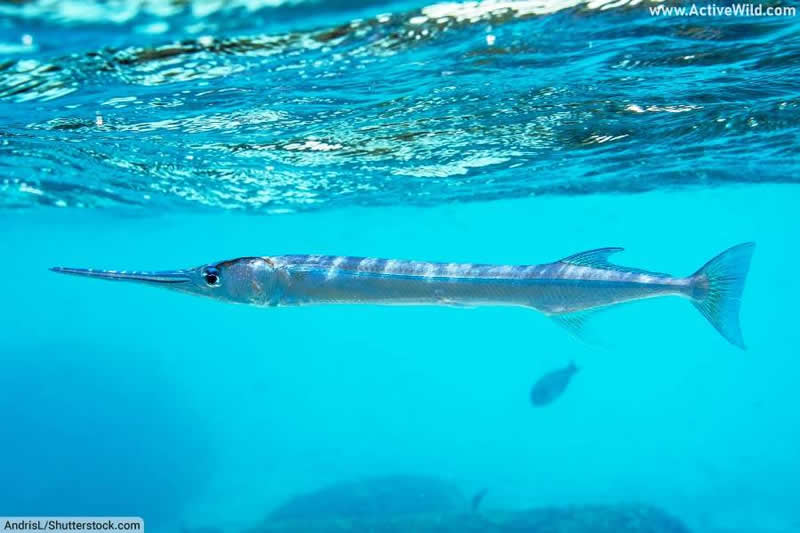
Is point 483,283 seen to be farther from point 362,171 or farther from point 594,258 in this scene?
point 362,171

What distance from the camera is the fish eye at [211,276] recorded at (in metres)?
4.30

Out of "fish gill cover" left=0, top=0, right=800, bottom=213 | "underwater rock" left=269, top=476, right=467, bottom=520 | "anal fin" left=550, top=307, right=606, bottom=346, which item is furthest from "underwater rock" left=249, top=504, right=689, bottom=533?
"anal fin" left=550, top=307, right=606, bottom=346

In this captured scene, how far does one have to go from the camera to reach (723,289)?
14.7ft

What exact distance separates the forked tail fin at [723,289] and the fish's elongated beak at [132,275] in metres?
4.11

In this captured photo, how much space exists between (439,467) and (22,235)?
31300 millimetres

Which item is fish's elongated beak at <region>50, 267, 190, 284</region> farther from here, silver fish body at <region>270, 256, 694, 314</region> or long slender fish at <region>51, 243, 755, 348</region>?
silver fish body at <region>270, 256, 694, 314</region>

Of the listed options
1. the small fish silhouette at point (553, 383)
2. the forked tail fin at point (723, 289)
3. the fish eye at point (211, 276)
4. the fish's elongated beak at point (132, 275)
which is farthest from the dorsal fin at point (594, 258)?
the small fish silhouette at point (553, 383)

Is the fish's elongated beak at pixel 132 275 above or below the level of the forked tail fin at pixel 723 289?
above

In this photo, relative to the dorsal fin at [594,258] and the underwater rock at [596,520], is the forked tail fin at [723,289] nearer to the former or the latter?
the dorsal fin at [594,258]

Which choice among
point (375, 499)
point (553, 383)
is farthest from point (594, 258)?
point (375, 499)

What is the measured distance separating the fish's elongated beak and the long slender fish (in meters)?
0.16

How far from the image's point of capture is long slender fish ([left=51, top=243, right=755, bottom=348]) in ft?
14.3

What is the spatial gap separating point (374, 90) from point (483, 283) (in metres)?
6.16

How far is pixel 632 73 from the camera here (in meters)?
9.18
